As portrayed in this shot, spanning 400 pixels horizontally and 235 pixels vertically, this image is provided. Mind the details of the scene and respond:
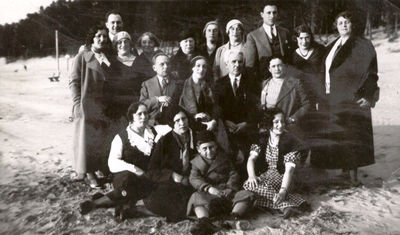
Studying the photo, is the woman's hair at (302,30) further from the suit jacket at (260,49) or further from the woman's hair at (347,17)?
the woman's hair at (347,17)

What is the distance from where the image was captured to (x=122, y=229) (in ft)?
9.29

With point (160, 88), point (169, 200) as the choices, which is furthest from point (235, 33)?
point (169, 200)

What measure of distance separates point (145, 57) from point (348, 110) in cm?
187

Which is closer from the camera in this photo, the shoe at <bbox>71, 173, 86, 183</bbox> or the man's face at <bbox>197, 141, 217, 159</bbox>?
the man's face at <bbox>197, 141, 217, 159</bbox>

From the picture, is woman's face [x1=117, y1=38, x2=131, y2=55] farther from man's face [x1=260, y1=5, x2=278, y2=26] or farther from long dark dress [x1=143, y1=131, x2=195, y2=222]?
man's face [x1=260, y1=5, x2=278, y2=26]

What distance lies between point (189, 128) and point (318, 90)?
1.20 m

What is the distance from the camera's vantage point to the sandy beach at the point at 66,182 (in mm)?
2863

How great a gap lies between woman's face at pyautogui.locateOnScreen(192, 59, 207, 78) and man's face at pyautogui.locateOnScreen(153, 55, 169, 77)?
0.75 ft

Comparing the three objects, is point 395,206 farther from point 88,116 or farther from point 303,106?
point 88,116

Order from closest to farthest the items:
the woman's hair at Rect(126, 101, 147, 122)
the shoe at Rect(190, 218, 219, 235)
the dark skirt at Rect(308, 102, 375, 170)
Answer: the shoe at Rect(190, 218, 219, 235)
the woman's hair at Rect(126, 101, 147, 122)
the dark skirt at Rect(308, 102, 375, 170)

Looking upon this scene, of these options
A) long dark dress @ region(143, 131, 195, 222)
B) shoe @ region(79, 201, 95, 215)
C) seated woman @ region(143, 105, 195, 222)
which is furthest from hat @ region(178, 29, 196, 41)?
shoe @ region(79, 201, 95, 215)

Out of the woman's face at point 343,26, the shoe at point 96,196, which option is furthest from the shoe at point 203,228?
the woman's face at point 343,26

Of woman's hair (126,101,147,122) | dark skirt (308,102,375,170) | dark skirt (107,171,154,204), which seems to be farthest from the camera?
dark skirt (308,102,375,170)

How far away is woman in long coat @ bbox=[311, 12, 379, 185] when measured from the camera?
3.27m
